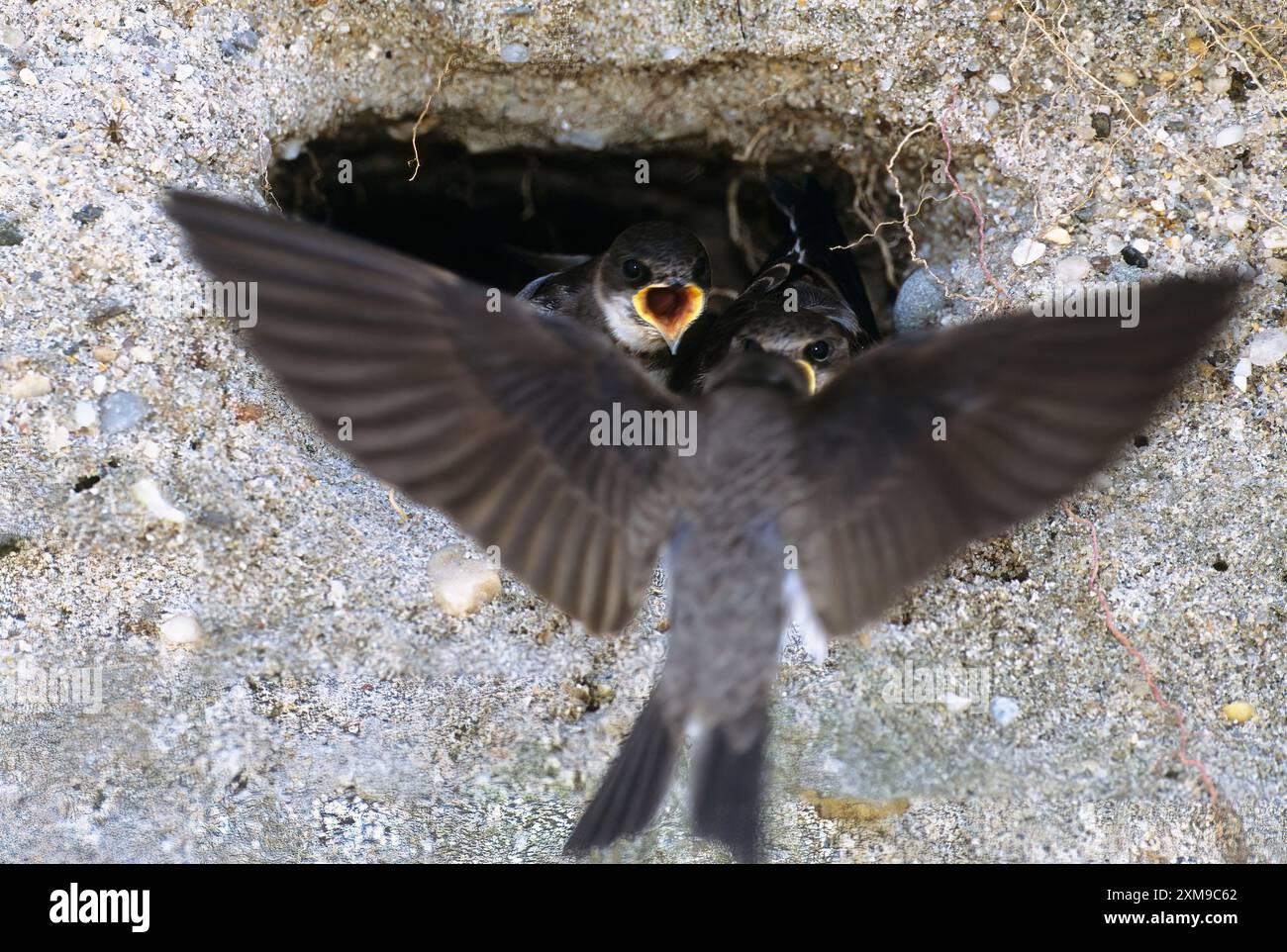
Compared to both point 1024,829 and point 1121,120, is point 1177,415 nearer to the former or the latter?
point 1121,120

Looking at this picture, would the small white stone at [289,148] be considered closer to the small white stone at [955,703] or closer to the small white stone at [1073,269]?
the small white stone at [1073,269]

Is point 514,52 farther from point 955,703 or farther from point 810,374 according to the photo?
point 955,703

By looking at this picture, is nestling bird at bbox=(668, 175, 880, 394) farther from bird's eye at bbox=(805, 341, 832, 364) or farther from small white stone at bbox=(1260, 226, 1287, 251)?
small white stone at bbox=(1260, 226, 1287, 251)

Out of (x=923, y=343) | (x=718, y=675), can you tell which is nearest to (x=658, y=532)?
(x=718, y=675)

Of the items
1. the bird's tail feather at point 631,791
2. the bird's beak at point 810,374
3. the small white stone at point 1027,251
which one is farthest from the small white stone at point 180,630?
the small white stone at point 1027,251

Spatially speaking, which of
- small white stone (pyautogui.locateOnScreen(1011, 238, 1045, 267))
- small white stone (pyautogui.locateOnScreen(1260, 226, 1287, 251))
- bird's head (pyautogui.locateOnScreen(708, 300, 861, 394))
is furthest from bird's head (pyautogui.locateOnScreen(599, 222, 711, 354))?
small white stone (pyautogui.locateOnScreen(1260, 226, 1287, 251))

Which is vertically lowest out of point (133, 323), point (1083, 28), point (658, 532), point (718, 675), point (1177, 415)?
point (718, 675)

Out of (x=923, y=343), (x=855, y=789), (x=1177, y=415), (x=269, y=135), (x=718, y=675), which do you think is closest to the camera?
(x=923, y=343)
